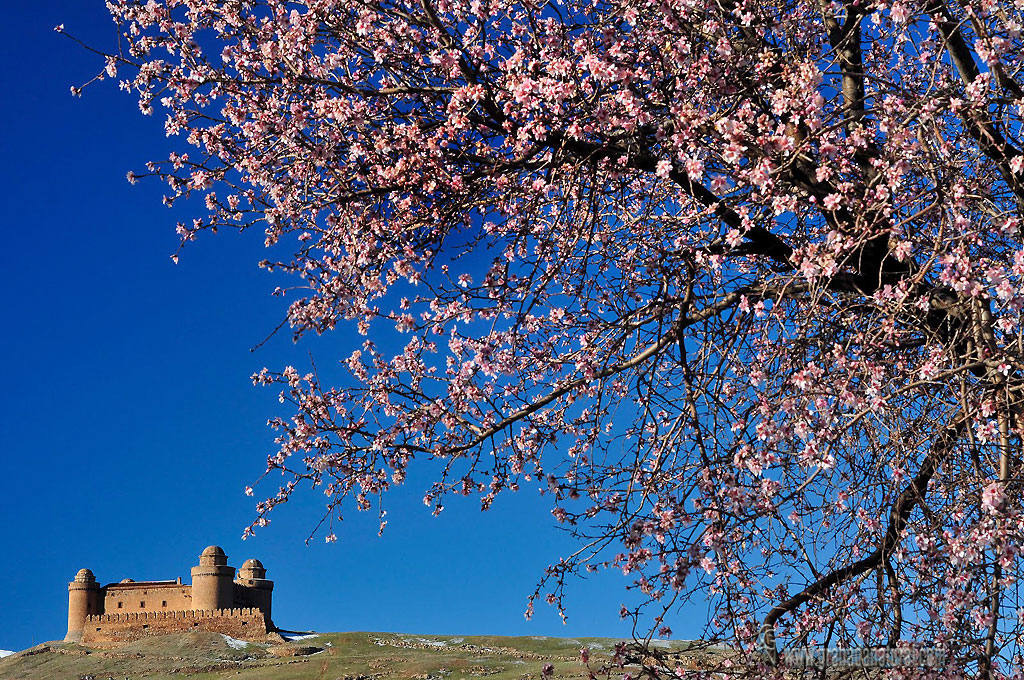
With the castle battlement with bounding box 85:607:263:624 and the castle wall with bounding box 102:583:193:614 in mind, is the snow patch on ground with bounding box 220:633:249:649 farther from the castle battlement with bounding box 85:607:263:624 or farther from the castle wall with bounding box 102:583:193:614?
the castle wall with bounding box 102:583:193:614

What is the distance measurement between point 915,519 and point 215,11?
280 inches

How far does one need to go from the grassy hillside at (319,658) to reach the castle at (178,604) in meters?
1.96

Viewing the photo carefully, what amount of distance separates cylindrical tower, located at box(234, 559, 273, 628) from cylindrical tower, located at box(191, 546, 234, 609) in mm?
1792

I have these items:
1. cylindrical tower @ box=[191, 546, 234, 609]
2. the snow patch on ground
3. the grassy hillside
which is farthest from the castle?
the grassy hillside

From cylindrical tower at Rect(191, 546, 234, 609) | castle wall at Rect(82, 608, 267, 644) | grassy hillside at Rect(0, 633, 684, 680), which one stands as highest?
cylindrical tower at Rect(191, 546, 234, 609)

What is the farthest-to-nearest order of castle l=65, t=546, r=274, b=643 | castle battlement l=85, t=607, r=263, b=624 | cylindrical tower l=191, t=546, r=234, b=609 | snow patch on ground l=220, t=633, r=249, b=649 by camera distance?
cylindrical tower l=191, t=546, r=234, b=609, castle battlement l=85, t=607, r=263, b=624, castle l=65, t=546, r=274, b=643, snow patch on ground l=220, t=633, r=249, b=649

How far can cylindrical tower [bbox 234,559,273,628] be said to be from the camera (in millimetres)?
60406

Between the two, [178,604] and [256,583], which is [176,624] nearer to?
[178,604]

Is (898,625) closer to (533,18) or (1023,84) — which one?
(1023,84)

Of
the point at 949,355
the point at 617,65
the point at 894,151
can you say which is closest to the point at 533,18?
the point at 617,65

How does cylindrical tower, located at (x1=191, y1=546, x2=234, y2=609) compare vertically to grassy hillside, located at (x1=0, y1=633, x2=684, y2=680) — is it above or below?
above

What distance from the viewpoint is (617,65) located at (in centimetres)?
597

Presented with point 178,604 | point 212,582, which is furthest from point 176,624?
point 178,604

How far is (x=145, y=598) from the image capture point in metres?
60.8
